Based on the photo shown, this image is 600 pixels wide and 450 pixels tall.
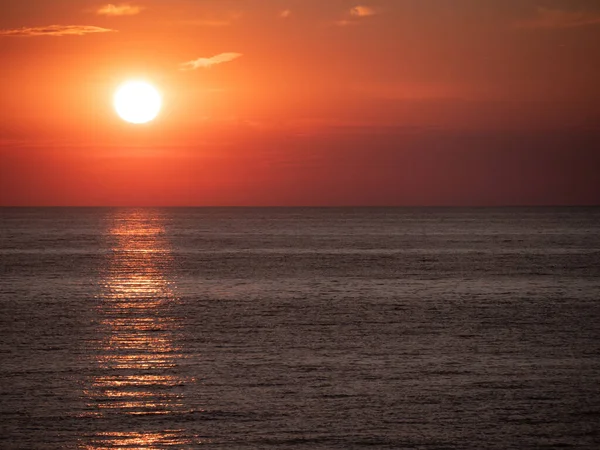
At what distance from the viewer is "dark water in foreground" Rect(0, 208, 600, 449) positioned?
21875 millimetres

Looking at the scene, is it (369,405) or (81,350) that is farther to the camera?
(81,350)

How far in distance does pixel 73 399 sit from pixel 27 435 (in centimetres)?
347

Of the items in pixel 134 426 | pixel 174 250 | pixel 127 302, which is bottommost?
pixel 134 426

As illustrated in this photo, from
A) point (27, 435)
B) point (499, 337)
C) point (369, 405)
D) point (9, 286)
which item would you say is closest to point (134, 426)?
point (27, 435)

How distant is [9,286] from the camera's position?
59.3 metres

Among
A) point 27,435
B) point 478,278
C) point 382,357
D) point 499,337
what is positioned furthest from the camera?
point 478,278

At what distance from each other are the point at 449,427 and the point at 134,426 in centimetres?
794

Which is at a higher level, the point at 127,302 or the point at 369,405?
the point at 127,302

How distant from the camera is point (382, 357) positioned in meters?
31.4

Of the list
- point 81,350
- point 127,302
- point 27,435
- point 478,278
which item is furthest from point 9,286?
point 27,435

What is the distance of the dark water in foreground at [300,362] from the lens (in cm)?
2188

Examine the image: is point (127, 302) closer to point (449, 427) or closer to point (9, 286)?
point (9, 286)

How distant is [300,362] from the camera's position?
30297 mm

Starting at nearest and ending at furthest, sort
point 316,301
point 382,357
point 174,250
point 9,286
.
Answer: point 382,357
point 316,301
point 9,286
point 174,250
